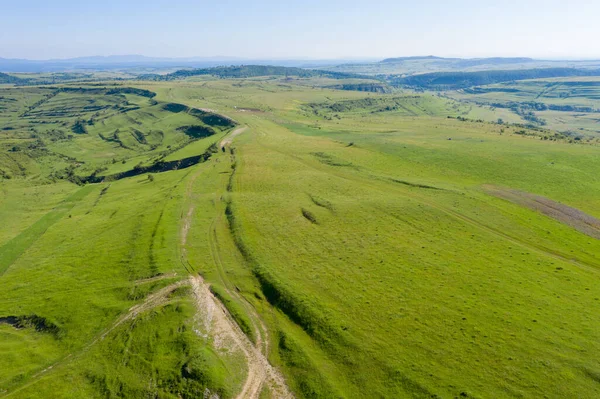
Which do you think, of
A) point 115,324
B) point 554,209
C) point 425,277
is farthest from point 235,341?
point 554,209

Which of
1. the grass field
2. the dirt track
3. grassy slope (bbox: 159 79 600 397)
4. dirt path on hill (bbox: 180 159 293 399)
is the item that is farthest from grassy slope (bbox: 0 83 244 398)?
the dirt track

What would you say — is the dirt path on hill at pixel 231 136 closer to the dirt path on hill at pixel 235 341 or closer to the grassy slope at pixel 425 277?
the grassy slope at pixel 425 277

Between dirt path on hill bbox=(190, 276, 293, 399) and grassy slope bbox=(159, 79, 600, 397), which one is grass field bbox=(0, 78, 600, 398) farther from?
dirt path on hill bbox=(190, 276, 293, 399)

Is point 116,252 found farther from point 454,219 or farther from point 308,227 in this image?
point 454,219

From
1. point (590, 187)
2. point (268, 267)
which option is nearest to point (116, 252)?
point (268, 267)

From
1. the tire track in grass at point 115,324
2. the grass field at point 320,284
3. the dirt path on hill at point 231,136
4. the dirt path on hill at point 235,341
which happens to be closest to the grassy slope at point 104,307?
the tire track in grass at point 115,324

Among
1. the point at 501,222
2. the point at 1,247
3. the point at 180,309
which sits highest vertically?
the point at 501,222

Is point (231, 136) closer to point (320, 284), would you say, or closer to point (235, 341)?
point (320, 284)
